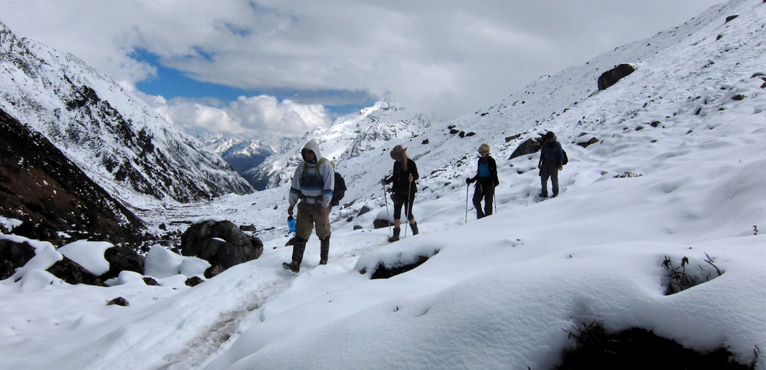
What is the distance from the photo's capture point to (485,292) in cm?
225

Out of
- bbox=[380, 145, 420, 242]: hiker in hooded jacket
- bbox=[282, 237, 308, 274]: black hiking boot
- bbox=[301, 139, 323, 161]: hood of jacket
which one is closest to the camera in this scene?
bbox=[301, 139, 323, 161]: hood of jacket

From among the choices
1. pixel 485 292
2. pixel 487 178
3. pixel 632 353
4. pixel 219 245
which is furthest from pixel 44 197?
pixel 632 353

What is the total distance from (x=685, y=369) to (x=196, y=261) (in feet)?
34.0

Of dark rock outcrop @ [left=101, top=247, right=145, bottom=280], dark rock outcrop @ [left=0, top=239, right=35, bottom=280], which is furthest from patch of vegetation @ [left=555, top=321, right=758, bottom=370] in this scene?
dark rock outcrop @ [left=0, top=239, right=35, bottom=280]

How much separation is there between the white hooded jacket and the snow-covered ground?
141 centimetres

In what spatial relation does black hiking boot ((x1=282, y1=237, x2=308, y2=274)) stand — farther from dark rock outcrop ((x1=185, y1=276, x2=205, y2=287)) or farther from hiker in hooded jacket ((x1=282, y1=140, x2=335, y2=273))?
dark rock outcrop ((x1=185, y1=276, x2=205, y2=287))

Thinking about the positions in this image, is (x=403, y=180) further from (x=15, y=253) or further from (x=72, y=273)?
(x=15, y=253)

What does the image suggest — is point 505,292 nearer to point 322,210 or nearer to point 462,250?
point 462,250

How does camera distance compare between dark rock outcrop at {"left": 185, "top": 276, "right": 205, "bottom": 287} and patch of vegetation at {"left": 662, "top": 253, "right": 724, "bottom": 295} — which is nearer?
patch of vegetation at {"left": 662, "top": 253, "right": 724, "bottom": 295}

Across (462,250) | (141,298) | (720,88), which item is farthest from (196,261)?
(720,88)

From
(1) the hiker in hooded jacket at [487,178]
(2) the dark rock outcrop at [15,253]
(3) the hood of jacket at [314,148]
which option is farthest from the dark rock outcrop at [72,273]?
(1) the hiker in hooded jacket at [487,178]

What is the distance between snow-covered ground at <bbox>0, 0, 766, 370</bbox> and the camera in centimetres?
178

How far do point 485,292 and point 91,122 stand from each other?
150797 mm

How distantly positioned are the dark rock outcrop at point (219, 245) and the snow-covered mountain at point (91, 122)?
298ft
